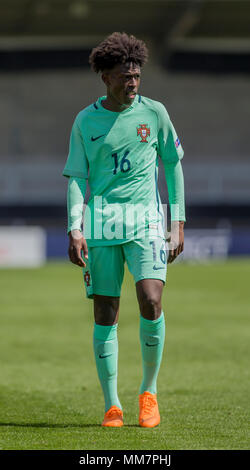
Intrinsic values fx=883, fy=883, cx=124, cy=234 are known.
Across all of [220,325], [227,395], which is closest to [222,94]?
[220,325]

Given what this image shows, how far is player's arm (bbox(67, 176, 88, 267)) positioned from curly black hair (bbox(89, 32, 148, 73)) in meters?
0.67

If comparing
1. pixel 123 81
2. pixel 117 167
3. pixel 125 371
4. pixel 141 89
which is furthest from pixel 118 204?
pixel 141 89

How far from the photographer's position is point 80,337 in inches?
411

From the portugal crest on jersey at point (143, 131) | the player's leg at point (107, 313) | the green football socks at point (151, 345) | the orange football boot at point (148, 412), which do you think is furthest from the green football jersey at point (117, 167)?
the orange football boot at point (148, 412)

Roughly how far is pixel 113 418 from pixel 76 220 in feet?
3.80

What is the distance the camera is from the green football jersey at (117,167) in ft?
16.5

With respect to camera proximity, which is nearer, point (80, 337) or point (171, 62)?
point (80, 337)

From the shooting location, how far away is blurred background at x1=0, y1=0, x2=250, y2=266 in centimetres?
2888

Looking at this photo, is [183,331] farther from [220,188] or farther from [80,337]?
[220,188]

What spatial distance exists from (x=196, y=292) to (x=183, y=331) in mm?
4839

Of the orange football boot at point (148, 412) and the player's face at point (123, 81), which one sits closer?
the player's face at point (123, 81)

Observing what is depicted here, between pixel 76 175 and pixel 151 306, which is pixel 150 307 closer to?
pixel 151 306

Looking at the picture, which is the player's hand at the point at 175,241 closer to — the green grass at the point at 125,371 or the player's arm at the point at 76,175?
the player's arm at the point at 76,175

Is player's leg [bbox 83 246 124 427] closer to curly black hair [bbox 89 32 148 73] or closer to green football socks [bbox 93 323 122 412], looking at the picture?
green football socks [bbox 93 323 122 412]
